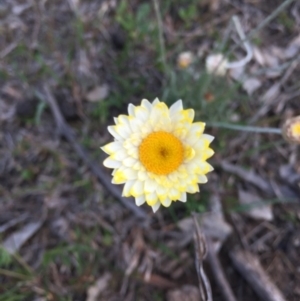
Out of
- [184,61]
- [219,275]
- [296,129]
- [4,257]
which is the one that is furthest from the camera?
[184,61]

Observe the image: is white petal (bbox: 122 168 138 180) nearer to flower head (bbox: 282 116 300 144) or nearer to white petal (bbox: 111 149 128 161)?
white petal (bbox: 111 149 128 161)

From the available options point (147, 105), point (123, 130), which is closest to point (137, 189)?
point (123, 130)

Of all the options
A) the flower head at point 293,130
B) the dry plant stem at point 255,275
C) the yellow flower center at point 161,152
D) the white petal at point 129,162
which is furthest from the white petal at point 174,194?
the dry plant stem at point 255,275

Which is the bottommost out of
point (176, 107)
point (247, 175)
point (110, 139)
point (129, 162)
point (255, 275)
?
point (255, 275)

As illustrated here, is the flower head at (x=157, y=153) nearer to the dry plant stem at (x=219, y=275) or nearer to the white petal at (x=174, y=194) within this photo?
the white petal at (x=174, y=194)

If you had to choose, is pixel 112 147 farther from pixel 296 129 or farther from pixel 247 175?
pixel 247 175

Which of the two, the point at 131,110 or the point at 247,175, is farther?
the point at 247,175
